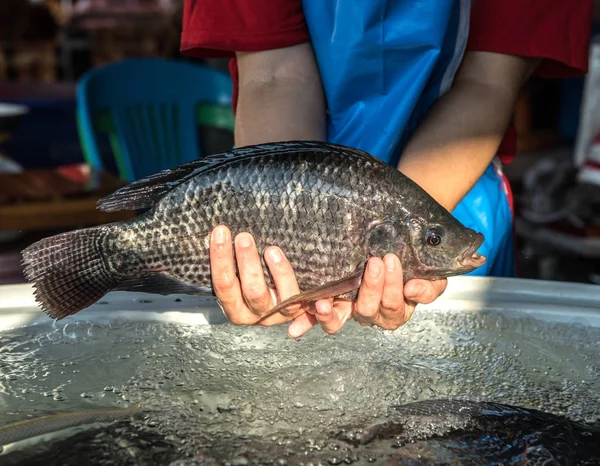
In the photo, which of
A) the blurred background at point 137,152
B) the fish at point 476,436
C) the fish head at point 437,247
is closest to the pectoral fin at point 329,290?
the fish head at point 437,247

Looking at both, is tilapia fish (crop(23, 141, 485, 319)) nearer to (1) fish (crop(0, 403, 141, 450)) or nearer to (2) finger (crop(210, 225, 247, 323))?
(2) finger (crop(210, 225, 247, 323))

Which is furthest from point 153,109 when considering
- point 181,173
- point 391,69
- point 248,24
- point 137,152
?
point 181,173

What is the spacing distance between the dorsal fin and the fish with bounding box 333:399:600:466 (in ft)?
1.56

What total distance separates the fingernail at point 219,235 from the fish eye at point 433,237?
14.4 inches

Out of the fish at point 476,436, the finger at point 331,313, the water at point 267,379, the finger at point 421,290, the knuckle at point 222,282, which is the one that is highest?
the knuckle at point 222,282

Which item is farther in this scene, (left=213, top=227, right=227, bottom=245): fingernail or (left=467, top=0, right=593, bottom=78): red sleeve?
(left=467, top=0, right=593, bottom=78): red sleeve

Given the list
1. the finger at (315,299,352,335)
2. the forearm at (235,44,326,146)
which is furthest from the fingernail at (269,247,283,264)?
the forearm at (235,44,326,146)

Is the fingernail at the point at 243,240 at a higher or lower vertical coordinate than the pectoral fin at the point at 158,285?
higher

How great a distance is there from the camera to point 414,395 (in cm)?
120

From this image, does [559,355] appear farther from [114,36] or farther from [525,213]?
[114,36]

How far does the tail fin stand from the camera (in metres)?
1.28

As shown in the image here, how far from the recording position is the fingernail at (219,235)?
123 centimetres

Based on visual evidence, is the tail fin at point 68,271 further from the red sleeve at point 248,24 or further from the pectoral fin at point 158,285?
the red sleeve at point 248,24

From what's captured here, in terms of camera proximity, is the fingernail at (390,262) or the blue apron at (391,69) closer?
the fingernail at (390,262)
